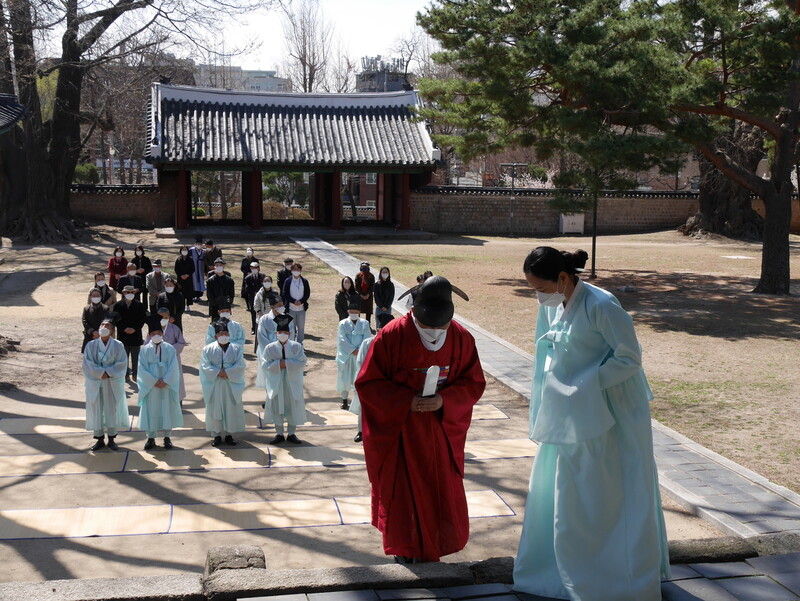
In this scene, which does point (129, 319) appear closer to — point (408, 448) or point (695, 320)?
point (408, 448)

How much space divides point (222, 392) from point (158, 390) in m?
0.66

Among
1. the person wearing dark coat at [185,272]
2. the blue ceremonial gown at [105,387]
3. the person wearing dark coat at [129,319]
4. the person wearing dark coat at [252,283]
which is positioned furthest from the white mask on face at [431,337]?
the person wearing dark coat at [185,272]

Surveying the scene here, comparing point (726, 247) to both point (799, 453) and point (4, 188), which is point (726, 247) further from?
point (4, 188)

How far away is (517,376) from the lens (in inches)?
424

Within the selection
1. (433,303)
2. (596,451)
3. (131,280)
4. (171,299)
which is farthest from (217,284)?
(596,451)

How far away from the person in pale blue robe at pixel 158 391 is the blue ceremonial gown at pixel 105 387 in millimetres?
216

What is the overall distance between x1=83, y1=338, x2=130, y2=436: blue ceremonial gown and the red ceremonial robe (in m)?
4.53

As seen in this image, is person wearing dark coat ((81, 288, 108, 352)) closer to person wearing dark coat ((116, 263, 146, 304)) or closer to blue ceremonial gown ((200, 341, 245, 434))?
person wearing dark coat ((116, 263, 146, 304))

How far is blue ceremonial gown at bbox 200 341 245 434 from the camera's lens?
8359mm

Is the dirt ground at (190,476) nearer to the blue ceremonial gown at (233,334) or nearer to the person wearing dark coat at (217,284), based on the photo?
the person wearing dark coat at (217,284)

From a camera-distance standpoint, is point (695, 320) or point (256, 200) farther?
point (256, 200)

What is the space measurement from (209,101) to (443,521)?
95.2 ft

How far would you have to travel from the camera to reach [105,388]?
8.25 metres

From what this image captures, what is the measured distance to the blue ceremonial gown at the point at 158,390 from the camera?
26.9 ft
